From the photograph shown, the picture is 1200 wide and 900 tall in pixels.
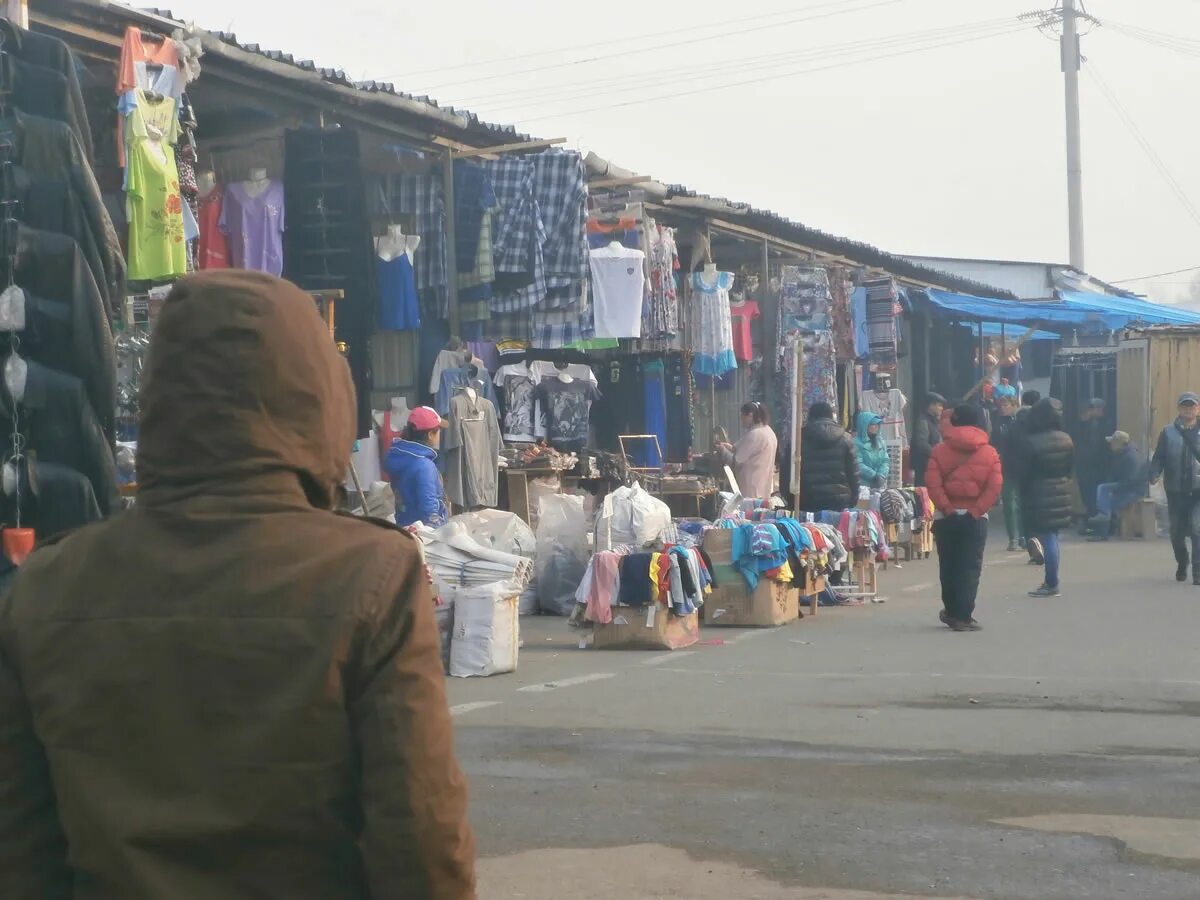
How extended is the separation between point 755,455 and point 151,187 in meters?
8.64

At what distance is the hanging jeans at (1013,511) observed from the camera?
22.2m

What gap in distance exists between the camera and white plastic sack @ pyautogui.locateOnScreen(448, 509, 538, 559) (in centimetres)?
1338

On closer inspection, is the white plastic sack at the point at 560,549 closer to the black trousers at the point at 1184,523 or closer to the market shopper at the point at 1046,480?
the market shopper at the point at 1046,480

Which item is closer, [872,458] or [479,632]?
[479,632]

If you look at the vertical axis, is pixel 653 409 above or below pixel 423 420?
above

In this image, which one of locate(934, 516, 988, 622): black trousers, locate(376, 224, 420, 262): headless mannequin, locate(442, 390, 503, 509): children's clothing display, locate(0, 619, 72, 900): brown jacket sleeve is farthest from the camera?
locate(442, 390, 503, 509): children's clothing display

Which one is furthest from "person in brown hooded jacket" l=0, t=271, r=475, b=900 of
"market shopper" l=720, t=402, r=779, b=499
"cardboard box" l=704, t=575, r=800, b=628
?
"market shopper" l=720, t=402, r=779, b=499

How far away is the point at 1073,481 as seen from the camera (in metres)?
27.4

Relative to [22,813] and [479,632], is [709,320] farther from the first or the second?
[22,813]

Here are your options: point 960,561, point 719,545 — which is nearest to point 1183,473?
point 960,561

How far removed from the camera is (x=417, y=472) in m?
12.8

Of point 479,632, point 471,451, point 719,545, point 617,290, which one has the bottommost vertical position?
point 479,632

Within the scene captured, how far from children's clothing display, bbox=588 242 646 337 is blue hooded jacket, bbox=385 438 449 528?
14.9 feet

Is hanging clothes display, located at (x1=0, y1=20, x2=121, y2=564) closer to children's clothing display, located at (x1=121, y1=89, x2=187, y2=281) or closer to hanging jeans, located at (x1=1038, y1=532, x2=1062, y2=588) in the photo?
children's clothing display, located at (x1=121, y1=89, x2=187, y2=281)
